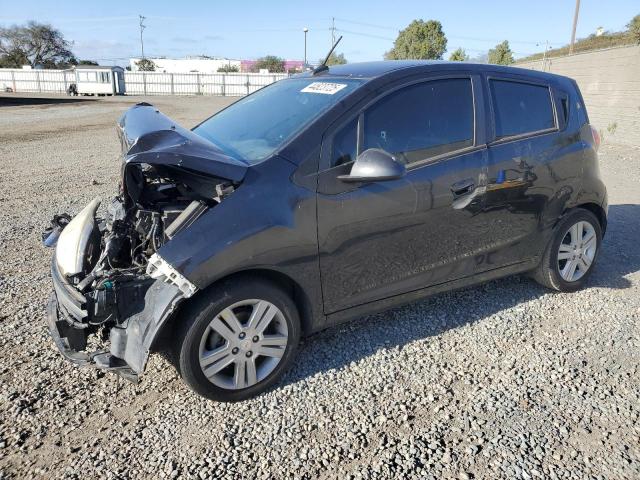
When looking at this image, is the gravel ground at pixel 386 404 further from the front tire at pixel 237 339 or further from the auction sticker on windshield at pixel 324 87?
the auction sticker on windshield at pixel 324 87

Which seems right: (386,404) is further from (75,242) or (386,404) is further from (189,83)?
(189,83)

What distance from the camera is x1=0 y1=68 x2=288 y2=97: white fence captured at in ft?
175

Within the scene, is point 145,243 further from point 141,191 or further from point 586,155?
point 586,155

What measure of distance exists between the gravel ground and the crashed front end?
0.37 metres

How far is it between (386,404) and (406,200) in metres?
1.25

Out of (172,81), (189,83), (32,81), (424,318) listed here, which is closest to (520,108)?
(424,318)

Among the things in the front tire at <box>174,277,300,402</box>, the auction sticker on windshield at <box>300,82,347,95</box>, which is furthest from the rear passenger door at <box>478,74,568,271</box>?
the front tire at <box>174,277,300,402</box>

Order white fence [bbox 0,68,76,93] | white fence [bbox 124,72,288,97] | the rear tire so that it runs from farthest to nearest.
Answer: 1. white fence [bbox 0,68,76,93]
2. white fence [bbox 124,72,288,97]
3. the rear tire

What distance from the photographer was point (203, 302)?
2654 millimetres

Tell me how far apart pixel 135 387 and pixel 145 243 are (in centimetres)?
86

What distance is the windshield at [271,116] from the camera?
3100 mm

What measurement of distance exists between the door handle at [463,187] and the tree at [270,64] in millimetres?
90268

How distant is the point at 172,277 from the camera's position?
2559 millimetres

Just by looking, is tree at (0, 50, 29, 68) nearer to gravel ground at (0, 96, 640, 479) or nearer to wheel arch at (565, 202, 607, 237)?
gravel ground at (0, 96, 640, 479)
